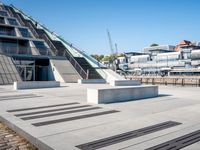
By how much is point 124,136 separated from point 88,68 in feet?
90.3

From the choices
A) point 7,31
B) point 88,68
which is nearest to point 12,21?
point 7,31

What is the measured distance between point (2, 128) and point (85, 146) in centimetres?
347

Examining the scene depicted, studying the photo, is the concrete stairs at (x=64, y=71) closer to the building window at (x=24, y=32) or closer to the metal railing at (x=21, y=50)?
the metal railing at (x=21, y=50)

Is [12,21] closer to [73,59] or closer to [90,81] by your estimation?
[73,59]

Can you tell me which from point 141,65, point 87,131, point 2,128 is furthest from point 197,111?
point 141,65

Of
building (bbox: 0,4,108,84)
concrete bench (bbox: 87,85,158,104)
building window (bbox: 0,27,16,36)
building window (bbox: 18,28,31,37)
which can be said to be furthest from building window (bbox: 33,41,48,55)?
concrete bench (bbox: 87,85,158,104)

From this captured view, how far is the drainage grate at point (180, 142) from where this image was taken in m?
5.49

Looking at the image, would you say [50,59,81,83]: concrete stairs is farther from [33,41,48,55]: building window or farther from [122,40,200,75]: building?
[122,40,200,75]: building

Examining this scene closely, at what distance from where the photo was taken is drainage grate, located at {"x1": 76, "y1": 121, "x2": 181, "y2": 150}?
18.3ft

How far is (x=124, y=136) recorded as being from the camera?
6.32 m

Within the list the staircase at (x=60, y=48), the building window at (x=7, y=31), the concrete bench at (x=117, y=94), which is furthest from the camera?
the building window at (x=7, y=31)

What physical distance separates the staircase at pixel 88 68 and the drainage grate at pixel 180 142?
84.7 feet

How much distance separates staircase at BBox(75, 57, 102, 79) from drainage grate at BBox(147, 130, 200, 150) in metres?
25.8

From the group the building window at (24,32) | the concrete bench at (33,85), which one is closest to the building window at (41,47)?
the building window at (24,32)
